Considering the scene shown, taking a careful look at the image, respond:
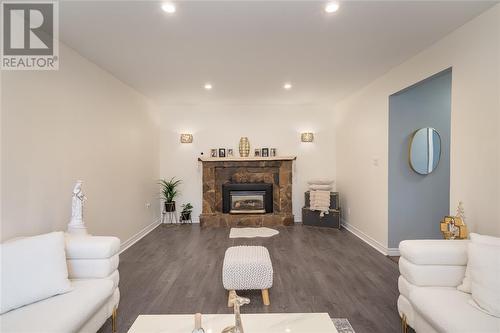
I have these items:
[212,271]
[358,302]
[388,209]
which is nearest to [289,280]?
[358,302]

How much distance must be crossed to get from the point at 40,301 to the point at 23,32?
2290mm

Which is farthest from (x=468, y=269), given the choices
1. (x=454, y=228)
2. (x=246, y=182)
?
(x=246, y=182)

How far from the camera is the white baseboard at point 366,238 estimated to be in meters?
3.92

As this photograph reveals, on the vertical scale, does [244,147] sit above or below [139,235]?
above

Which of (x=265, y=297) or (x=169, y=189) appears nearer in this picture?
(x=265, y=297)

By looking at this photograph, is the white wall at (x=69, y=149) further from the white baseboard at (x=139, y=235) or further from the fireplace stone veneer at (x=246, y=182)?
the fireplace stone veneer at (x=246, y=182)

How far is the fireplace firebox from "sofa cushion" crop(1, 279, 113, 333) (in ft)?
13.4

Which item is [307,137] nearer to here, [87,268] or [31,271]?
[87,268]

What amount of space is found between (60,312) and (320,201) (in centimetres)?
468

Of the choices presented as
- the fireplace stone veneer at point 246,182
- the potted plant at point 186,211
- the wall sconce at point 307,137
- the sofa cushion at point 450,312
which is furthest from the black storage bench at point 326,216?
the sofa cushion at point 450,312

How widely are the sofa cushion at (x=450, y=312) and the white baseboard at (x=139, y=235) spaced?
3.89 metres

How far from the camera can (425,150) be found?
3.83m

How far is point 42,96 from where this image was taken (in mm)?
2549

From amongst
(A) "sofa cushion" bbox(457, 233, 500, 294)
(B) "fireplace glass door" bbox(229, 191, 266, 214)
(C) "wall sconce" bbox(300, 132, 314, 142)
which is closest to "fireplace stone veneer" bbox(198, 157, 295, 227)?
(B) "fireplace glass door" bbox(229, 191, 266, 214)
